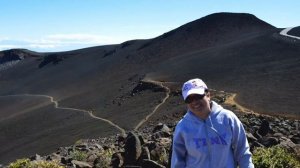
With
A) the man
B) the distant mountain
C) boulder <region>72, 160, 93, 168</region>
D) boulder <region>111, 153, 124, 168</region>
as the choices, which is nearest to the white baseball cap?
the man

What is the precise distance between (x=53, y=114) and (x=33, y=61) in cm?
7873

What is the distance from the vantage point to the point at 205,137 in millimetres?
6359

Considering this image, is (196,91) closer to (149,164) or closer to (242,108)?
(149,164)

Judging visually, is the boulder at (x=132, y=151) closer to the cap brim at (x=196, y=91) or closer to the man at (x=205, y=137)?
the man at (x=205, y=137)

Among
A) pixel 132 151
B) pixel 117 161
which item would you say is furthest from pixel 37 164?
pixel 132 151

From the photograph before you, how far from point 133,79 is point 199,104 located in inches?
2808

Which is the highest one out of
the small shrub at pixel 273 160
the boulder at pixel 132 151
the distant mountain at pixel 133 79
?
the small shrub at pixel 273 160

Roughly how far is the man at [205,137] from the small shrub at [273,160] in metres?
6.48

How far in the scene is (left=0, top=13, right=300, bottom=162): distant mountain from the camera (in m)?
47.3

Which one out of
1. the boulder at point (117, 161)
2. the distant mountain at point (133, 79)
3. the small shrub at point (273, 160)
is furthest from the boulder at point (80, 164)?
the distant mountain at point (133, 79)

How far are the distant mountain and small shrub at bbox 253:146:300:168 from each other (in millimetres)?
22412

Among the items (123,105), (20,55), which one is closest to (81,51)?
(20,55)

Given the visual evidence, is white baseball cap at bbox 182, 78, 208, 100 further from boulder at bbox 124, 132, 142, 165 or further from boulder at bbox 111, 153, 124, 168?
boulder at bbox 111, 153, 124, 168

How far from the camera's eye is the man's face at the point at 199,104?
6385 mm
